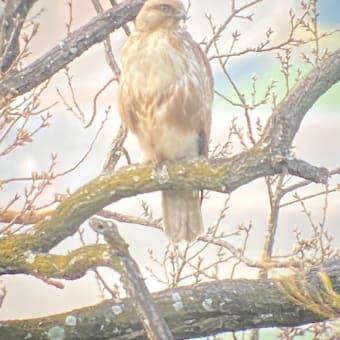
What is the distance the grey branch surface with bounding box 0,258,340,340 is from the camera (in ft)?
9.07

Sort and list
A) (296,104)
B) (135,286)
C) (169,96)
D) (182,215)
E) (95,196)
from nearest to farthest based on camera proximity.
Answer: (135,286), (296,104), (95,196), (169,96), (182,215)

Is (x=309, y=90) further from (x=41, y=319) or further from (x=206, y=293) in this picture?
(x=41, y=319)

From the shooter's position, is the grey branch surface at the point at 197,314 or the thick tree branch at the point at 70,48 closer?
the grey branch surface at the point at 197,314

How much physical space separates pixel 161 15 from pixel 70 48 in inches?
14.2

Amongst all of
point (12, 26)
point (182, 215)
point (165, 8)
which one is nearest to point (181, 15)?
point (165, 8)

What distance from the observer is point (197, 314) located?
2795 millimetres

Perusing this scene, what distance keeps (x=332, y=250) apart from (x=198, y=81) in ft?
3.87

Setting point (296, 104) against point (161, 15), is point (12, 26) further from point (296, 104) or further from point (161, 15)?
point (296, 104)

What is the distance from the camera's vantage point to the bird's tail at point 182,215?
11.8ft

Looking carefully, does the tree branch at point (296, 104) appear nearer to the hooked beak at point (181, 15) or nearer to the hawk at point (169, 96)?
the hawk at point (169, 96)

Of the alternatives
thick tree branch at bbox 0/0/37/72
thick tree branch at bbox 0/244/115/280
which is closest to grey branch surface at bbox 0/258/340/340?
thick tree branch at bbox 0/244/115/280

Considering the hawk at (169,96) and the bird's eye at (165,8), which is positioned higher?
the bird's eye at (165,8)

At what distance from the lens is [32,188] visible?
3305mm

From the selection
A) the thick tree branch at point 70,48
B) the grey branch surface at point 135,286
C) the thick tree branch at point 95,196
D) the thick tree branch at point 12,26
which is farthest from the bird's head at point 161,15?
the grey branch surface at point 135,286
